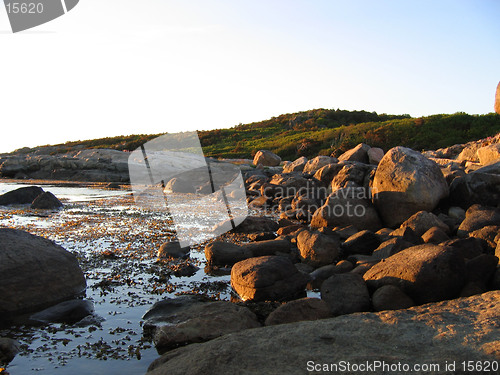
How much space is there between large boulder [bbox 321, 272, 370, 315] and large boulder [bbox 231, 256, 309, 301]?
735 mm

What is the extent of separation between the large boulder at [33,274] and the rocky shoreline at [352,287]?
23mm

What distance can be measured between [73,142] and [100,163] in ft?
125

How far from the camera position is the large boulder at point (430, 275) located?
586cm

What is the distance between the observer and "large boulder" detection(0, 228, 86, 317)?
614 cm

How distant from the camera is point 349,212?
11.3 m

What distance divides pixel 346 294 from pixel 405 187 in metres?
5.94

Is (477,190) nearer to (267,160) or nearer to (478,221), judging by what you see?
(478,221)

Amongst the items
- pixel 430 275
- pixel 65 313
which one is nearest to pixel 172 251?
pixel 65 313

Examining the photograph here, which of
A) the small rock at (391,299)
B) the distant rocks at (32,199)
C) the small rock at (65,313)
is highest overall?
the distant rocks at (32,199)

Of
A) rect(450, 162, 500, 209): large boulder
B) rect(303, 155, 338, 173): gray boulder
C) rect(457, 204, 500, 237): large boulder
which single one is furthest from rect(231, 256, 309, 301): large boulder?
rect(303, 155, 338, 173): gray boulder

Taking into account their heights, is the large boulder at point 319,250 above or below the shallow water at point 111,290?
below

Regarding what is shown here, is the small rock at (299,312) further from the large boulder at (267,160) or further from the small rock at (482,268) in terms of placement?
the large boulder at (267,160)

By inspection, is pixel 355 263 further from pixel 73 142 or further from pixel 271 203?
pixel 73 142
